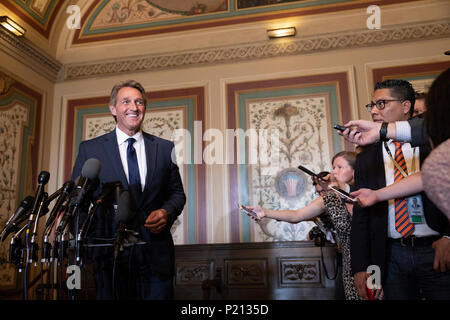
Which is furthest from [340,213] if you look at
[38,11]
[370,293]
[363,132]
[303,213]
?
[38,11]

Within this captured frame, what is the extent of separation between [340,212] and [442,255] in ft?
2.63

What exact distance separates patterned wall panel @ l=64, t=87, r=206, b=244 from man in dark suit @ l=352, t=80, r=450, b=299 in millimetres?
3134

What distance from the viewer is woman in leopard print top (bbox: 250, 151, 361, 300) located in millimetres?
2473

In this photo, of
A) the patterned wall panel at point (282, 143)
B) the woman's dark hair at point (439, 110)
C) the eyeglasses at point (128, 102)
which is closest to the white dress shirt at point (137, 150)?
the eyeglasses at point (128, 102)

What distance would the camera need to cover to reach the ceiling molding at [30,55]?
16.2ft

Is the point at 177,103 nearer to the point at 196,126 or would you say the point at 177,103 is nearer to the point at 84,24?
the point at 196,126

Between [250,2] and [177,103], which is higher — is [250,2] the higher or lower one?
the higher one

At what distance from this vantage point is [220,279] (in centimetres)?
435

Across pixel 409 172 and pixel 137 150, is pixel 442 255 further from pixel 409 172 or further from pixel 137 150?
pixel 137 150

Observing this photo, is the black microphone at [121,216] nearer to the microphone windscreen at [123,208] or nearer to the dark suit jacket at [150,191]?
the microphone windscreen at [123,208]

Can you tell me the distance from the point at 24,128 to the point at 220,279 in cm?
302

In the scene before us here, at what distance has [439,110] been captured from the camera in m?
0.93

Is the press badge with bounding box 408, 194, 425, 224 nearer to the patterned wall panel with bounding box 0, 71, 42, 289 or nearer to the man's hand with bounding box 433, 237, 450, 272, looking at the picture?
the man's hand with bounding box 433, 237, 450, 272
